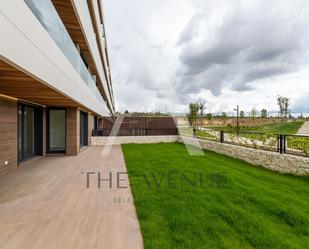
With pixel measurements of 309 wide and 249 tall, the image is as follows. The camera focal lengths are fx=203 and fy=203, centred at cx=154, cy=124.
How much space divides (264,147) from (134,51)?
13304mm

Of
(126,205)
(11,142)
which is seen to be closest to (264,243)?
(126,205)

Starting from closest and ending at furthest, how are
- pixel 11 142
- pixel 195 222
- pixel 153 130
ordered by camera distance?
pixel 195 222 → pixel 11 142 → pixel 153 130

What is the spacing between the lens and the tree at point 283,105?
129 feet

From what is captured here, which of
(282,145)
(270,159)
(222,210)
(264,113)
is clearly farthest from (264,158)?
(264,113)

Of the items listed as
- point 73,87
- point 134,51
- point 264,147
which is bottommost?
point 264,147

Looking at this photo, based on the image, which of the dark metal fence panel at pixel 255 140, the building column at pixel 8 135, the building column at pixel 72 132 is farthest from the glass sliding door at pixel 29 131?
the dark metal fence panel at pixel 255 140

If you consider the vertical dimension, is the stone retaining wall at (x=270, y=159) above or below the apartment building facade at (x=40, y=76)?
below

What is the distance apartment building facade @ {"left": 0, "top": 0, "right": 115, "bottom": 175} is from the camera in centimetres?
290

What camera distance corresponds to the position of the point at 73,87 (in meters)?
6.35

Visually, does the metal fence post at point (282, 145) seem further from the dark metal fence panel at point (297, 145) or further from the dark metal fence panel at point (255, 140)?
the dark metal fence panel at point (255, 140)

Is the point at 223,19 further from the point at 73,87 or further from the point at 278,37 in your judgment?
the point at 73,87

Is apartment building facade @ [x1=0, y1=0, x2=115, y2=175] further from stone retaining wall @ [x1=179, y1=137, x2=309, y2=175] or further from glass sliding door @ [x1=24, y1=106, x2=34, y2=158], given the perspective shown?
stone retaining wall @ [x1=179, y1=137, x2=309, y2=175]

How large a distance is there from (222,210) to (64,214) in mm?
2643

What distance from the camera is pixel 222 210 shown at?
3.39 m
